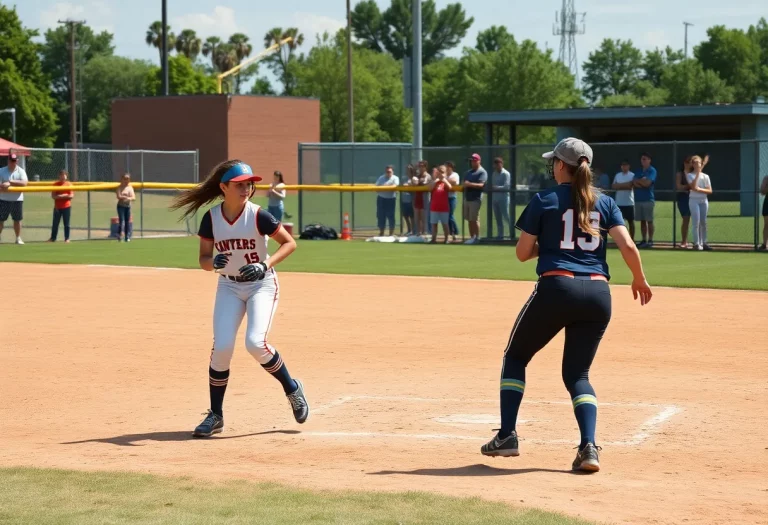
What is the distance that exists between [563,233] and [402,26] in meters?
140

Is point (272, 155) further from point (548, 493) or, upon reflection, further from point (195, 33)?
point (195, 33)

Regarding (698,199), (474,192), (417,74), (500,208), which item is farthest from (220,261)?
(417,74)

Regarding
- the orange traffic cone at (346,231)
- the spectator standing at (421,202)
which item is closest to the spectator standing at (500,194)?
the spectator standing at (421,202)

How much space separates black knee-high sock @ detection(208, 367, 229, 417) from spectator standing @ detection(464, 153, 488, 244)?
20.3 meters

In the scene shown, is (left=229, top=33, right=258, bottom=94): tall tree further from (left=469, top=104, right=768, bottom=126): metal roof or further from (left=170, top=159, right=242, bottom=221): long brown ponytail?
(left=170, top=159, right=242, bottom=221): long brown ponytail

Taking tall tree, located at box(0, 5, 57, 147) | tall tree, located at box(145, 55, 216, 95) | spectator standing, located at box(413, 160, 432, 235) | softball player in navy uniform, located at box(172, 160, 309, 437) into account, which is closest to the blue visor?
softball player in navy uniform, located at box(172, 160, 309, 437)

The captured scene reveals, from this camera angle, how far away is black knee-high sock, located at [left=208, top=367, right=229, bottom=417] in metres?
7.93

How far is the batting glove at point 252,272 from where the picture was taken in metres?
7.67

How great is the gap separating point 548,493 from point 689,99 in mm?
95896

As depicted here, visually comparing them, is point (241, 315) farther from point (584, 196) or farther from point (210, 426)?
point (584, 196)

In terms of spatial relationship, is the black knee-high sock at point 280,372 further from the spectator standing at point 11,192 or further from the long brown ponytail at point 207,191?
the spectator standing at point 11,192

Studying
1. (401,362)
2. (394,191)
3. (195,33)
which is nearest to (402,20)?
(195,33)

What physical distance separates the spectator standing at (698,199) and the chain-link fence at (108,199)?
11.7 meters

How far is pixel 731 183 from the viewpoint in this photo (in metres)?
43.2
